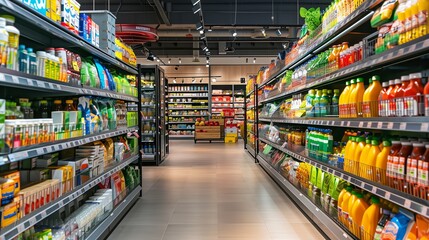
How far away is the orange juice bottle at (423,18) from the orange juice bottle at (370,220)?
4.09 feet

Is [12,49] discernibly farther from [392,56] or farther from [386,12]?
[386,12]

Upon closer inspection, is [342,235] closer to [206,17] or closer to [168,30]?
[206,17]

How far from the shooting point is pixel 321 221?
3.46 metres

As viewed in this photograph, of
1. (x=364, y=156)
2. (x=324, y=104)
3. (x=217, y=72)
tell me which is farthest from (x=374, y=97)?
(x=217, y=72)

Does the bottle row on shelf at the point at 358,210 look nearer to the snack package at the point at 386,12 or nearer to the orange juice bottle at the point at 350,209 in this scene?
the orange juice bottle at the point at 350,209

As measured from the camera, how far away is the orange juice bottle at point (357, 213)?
2717mm

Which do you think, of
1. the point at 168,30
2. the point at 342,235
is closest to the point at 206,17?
the point at 168,30

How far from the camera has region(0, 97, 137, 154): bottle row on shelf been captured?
6.33ft

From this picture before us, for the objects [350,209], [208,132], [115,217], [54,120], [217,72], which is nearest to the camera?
[54,120]

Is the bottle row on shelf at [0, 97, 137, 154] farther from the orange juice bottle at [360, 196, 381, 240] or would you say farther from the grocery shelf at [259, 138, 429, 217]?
the orange juice bottle at [360, 196, 381, 240]

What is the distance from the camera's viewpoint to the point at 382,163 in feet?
7.86

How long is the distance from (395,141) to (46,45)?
2.87 meters


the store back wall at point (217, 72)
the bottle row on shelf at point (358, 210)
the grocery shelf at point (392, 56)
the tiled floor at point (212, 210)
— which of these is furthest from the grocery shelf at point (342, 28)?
the store back wall at point (217, 72)

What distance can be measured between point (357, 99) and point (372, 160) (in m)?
0.57
